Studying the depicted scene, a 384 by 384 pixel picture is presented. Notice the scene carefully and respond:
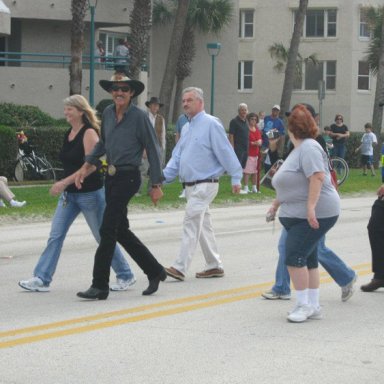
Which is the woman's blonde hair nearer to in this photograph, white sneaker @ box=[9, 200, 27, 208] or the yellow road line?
the yellow road line

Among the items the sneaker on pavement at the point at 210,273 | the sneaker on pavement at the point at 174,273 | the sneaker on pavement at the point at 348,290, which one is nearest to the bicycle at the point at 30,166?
the sneaker on pavement at the point at 210,273

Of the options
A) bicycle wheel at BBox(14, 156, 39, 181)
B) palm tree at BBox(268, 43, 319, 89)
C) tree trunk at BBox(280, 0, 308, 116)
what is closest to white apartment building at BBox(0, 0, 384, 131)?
palm tree at BBox(268, 43, 319, 89)

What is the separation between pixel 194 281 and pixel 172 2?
4297cm

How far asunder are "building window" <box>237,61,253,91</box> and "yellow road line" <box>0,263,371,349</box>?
47.8m

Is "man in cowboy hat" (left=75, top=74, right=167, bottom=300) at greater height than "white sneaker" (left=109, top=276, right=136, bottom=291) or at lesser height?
greater

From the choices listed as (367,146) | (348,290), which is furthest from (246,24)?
(348,290)

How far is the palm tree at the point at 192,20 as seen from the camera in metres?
52.3

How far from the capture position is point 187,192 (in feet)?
37.8

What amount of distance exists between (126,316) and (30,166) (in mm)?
17194

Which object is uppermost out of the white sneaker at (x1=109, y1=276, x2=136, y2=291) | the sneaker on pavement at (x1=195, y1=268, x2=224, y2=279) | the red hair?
the red hair

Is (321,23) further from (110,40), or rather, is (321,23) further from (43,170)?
(43,170)

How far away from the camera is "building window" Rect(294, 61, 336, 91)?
2247 inches

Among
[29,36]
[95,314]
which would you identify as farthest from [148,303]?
[29,36]

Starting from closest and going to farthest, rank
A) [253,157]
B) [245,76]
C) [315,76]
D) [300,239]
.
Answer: [300,239], [253,157], [315,76], [245,76]
